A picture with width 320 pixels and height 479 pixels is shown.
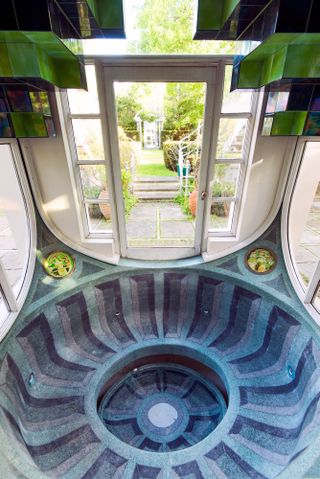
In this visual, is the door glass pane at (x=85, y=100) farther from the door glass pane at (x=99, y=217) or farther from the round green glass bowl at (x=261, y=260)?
the round green glass bowl at (x=261, y=260)

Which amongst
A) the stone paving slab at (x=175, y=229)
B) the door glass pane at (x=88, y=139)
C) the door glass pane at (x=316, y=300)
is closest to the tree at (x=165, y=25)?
the door glass pane at (x=88, y=139)

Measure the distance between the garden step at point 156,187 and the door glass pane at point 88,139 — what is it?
491 mm

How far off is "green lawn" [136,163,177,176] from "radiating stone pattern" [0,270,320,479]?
1.07 meters

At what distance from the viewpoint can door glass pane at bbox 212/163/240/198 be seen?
2.45 meters

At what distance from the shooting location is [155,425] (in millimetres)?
2096

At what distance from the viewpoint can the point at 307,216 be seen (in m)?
2.71

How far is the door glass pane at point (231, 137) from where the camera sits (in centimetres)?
228

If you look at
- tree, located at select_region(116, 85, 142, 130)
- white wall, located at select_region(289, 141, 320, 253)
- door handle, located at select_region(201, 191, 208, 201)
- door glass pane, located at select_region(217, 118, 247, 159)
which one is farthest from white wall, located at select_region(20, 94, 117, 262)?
white wall, located at select_region(289, 141, 320, 253)

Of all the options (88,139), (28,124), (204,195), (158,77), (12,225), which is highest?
(158,77)

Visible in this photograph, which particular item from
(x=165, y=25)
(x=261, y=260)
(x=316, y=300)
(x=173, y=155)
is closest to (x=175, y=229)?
(x=173, y=155)

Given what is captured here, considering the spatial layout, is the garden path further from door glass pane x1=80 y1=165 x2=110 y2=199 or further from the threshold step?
door glass pane x1=80 y1=165 x2=110 y2=199

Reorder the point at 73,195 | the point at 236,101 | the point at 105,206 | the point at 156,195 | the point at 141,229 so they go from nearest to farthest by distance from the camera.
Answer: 1. the point at 236,101
2. the point at 73,195
3. the point at 105,206
4. the point at 156,195
5. the point at 141,229

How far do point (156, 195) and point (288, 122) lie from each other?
4.53ft

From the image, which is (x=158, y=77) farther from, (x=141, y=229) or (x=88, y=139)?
(x=141, y=229)
